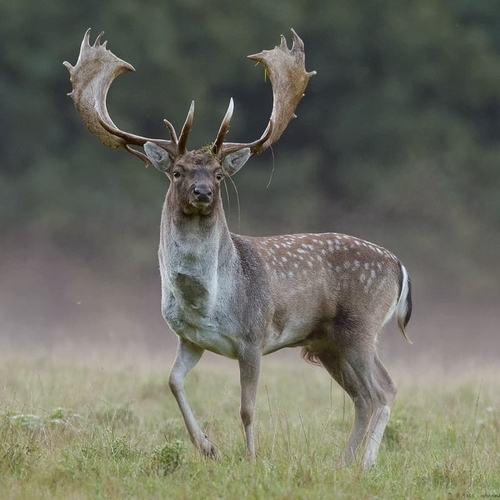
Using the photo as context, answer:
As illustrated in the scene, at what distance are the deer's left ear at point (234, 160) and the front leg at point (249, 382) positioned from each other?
3.52 feet

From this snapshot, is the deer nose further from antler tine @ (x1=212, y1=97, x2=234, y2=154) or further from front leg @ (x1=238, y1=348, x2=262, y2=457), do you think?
front leg @ (x1=238, y1=348, x2=262, y2=457)

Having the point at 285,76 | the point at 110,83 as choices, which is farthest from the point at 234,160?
the point at 110,83

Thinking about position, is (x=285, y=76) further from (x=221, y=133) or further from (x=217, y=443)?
(x=217, y=443)

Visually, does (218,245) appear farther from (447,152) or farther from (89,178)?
(447,152)

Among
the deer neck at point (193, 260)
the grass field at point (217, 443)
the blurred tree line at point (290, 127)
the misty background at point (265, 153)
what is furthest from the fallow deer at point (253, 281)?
the blurred tree line at point (290, 127)

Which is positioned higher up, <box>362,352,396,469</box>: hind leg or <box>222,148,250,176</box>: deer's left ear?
<box>222,148,250,176</box>: deer's left ear

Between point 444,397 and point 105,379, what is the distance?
2.71 metres

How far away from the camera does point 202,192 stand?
7.13 metres

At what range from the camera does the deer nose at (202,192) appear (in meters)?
7.13

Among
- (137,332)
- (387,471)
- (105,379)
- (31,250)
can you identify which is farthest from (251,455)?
(31,250)

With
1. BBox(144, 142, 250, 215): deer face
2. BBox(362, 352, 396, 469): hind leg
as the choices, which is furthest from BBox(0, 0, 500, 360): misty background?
BBox(144, 142, 250, 215): deer face

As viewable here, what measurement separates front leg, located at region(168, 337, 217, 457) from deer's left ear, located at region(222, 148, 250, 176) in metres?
1.04

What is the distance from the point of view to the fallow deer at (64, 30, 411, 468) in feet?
24.2

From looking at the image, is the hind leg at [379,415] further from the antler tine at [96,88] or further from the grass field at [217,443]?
the antler tine at [96,88]
